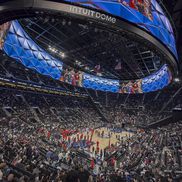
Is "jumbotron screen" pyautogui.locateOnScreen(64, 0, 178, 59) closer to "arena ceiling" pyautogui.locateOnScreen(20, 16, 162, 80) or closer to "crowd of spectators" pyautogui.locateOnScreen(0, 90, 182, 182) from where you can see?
"crowd of spectators" pyautogui.locateOnScreen(0, 90, 182, 182)

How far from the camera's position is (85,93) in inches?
1962

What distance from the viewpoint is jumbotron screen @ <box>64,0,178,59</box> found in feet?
31.4

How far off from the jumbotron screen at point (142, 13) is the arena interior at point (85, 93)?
0.17 ft

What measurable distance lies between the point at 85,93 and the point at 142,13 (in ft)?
129

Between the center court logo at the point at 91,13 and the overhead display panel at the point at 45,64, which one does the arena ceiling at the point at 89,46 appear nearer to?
the overhead display panel at the point at 45,64

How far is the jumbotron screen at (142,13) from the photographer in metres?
9.58

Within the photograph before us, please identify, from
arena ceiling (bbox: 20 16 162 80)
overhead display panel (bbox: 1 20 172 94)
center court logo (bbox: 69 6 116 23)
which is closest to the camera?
center court logo (bbox: 69 6 116 23)

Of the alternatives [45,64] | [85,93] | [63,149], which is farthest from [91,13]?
[85,93]

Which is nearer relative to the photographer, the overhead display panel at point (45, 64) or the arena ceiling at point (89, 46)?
the arena ceiling at point (89, 46)

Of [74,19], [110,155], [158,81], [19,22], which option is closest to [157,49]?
[74,19]

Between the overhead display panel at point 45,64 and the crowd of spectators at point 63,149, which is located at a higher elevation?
the overhead display panel at point 45,64

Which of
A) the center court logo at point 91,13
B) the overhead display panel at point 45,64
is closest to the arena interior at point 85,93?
the center court logo at point 91,13

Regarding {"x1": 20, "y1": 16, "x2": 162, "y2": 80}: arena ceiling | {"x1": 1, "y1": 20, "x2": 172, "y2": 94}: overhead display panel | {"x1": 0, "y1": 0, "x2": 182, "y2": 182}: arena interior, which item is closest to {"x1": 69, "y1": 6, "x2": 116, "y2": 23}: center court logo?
{"x1": 0, "y1": 0, "x2": 182, "y2": 182}: arena interior

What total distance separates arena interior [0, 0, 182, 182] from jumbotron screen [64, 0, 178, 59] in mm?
53
